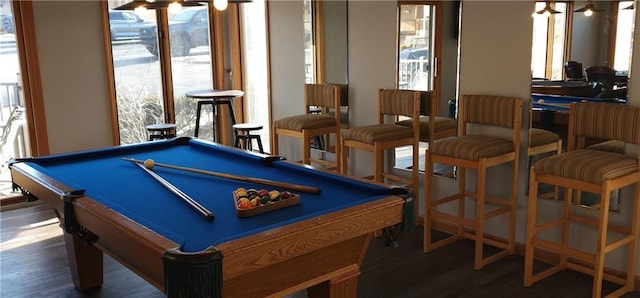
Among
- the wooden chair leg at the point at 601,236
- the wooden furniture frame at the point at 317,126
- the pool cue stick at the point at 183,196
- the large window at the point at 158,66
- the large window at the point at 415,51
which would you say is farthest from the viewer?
the large window at the point at 158,66

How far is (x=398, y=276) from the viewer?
3672 millimetres

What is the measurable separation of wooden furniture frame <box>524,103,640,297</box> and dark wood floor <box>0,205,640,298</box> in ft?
0.46

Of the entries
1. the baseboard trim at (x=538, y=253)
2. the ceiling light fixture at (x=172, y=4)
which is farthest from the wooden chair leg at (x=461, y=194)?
the ceiling light fixture at (x=172, y=4)

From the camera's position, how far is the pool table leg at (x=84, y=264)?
3490 mm

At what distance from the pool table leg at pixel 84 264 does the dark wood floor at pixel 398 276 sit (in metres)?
0.06

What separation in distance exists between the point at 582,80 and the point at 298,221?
91.5 inches

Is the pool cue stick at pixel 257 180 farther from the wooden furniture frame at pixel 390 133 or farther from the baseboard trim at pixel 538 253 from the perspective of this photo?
the baseboard trim at pixel 538 253

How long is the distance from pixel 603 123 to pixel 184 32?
175 inches

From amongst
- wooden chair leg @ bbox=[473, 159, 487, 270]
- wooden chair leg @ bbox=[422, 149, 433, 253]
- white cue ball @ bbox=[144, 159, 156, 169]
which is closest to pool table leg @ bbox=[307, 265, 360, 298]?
white cue ball @ bbox=[144, 159, 156, 169]

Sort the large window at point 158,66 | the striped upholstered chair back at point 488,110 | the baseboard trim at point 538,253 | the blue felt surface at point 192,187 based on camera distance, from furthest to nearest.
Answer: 1. the large window at point 158,66
2. the striped upholstered chair back at point 488,110
3. the baseboard trim at point 538,253
4. the blue felt surface at point 192,187

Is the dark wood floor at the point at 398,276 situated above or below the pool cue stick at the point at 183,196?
below

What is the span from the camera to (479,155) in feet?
12.0

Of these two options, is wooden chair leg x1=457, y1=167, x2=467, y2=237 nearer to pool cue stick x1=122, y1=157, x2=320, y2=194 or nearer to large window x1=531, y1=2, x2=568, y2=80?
large window x1=531, y1=2, x2=568, y2=80

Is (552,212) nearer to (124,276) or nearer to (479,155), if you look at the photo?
(479,155)
